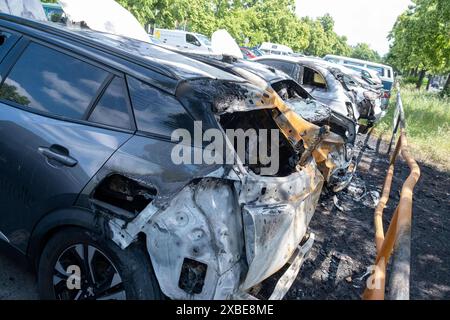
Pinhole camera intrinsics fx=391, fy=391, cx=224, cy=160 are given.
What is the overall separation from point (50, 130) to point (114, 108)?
1.38ft

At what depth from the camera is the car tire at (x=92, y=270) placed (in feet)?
6.97

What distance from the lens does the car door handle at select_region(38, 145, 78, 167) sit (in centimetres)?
226

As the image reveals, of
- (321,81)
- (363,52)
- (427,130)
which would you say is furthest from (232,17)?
(363,52)

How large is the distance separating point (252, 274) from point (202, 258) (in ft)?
1.05

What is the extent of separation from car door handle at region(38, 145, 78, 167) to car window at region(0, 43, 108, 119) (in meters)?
0.24

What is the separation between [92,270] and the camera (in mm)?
2242

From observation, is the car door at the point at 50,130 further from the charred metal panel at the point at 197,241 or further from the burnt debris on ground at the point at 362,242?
the burnt debris on ground at the point at 362,242

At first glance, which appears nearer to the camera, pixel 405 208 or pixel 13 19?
pixel 405 208

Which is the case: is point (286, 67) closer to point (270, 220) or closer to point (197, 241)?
point (270, 220)

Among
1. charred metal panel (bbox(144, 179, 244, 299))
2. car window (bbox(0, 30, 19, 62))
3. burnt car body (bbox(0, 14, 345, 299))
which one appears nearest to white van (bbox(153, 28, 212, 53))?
car window (bbox(0, 30, 19, 62))

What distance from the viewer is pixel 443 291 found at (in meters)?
3.71

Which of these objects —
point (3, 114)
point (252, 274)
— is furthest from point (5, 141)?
point (252, 274)
